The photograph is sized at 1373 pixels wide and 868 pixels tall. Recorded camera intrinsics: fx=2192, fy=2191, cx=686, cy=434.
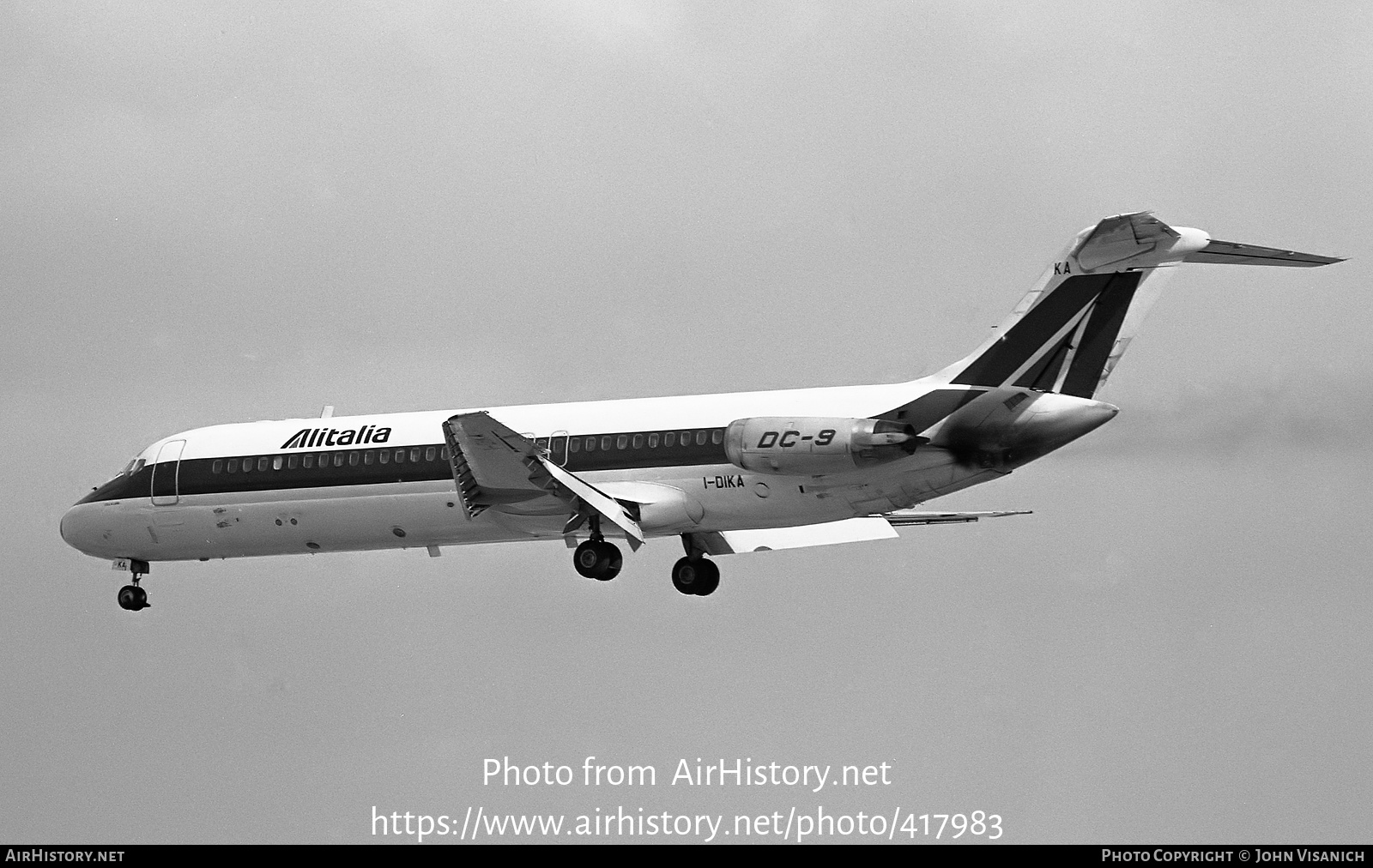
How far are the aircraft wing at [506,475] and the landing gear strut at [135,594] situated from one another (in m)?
8.68

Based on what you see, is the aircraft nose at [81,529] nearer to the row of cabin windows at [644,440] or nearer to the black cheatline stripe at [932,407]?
the row of cabin windows at [644,440]

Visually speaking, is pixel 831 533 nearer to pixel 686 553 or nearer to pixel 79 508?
pixel 686 553

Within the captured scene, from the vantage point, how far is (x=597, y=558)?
38.0 metres

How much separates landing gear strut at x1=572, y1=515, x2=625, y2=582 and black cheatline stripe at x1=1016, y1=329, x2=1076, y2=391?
792cm

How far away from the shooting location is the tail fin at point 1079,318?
34.5 m

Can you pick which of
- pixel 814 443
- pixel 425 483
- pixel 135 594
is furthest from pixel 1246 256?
pixel 135 594

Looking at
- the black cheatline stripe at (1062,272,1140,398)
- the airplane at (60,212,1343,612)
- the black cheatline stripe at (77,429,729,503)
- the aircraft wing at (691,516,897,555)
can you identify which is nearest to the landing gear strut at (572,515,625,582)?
the airplane at (60,212,1343,612)

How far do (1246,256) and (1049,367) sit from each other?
12.3ft

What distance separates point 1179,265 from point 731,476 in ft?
27.1

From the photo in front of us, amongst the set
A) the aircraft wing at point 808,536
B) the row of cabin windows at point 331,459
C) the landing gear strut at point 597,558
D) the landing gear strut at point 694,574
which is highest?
the row of cabin windows at point 331,459

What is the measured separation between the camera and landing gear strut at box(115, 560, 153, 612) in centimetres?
4325

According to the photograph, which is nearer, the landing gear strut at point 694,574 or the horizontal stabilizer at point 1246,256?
the horizontal stabilizer at point 1246,256

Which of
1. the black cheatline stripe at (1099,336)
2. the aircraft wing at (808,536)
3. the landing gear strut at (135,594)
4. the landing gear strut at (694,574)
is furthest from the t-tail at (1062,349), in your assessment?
the landing gear strut at (135,594)

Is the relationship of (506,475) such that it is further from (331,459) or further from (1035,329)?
(1035,329)
